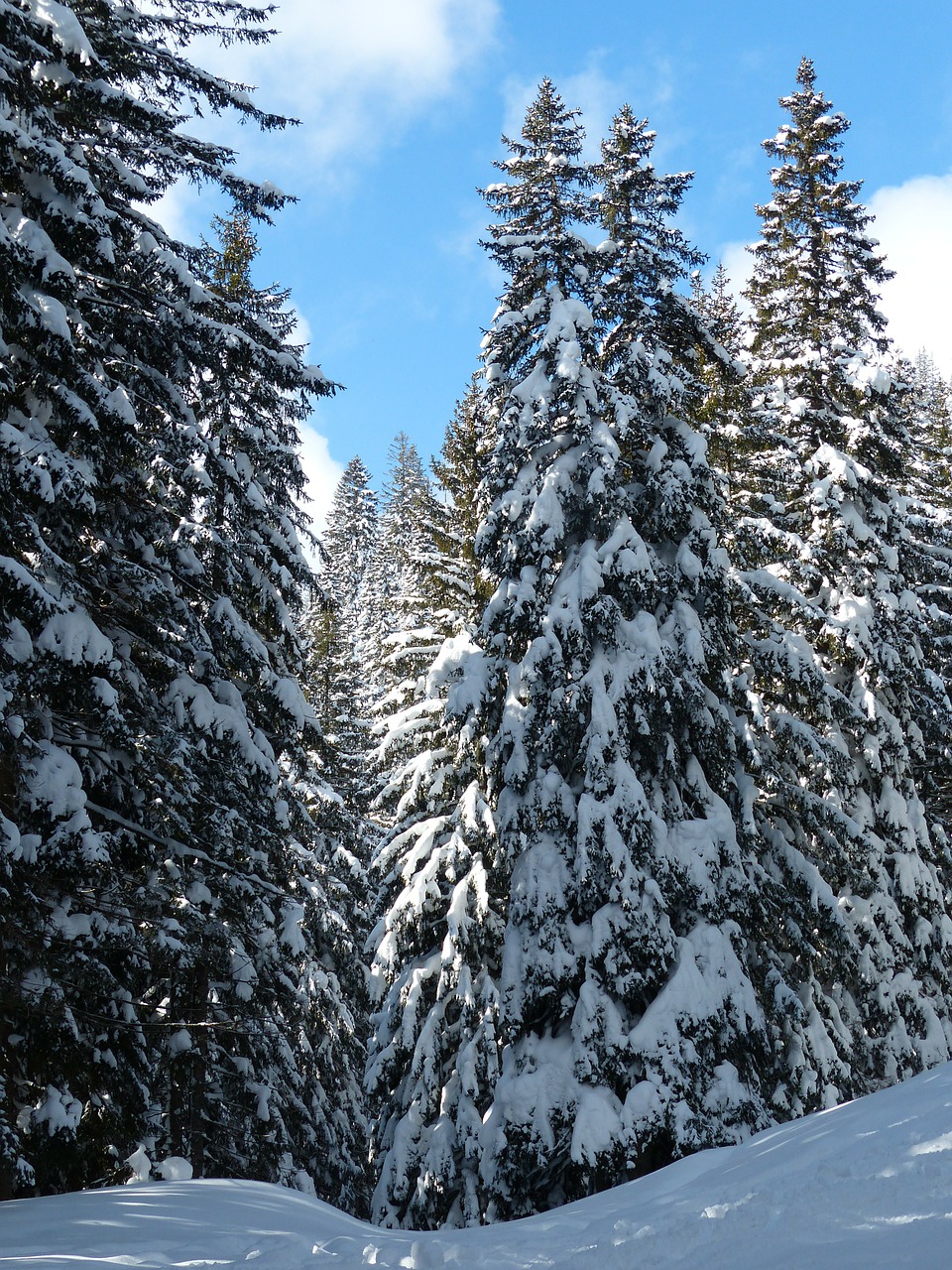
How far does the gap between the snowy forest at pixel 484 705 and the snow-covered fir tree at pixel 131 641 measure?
2.5 inches

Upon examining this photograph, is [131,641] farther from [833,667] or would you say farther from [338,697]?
[338,697]

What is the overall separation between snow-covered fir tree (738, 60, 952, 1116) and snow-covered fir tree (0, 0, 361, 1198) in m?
7.80

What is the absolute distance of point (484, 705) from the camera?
14.9 meters

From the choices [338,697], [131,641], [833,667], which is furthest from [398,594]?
[131,641]

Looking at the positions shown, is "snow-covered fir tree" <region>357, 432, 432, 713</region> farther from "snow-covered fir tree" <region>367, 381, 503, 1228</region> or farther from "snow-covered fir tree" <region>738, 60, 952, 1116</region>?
"snow-covered fir tree" <region>738, 60, 952, 1116</region>

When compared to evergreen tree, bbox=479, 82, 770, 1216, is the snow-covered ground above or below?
below

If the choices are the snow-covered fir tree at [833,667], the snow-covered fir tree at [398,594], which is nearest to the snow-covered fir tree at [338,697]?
the snow-covered fir tree at [398,594]

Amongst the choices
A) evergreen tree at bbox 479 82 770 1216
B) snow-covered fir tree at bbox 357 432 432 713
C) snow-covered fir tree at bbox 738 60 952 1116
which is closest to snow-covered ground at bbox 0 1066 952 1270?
evergreen tree at bbox 479 82 770 1216

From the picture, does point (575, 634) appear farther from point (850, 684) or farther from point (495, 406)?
point (850, 684)

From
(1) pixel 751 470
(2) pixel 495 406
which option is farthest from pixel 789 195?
(2) pixel 495 406

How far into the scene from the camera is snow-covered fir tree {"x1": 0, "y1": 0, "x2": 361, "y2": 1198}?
838 cm

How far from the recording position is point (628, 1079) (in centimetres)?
1170

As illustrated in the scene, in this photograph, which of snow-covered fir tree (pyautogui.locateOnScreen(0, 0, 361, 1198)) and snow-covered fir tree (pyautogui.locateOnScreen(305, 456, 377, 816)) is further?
snow-covered fir tree (pyautogui.locateOnScreen(305, 456, 377, 816))

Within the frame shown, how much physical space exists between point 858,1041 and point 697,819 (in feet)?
19.7
